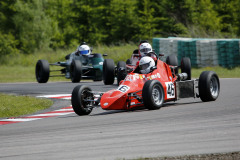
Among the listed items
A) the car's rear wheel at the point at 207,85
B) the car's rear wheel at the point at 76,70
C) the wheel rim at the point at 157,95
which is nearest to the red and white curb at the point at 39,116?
the wheel rim at the point at 157,95

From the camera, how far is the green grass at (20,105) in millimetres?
12844

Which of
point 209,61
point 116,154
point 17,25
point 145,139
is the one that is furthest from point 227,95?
point 17,25

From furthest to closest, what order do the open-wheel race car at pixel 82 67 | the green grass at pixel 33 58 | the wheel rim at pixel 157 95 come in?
1. the green grass at pixel 33 58
2. the open-wheel race car at pixel 82 67
3. the wheel rim at pixel 157 95

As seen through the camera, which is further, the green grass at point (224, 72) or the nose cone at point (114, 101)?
the green grass at point (224, 72)

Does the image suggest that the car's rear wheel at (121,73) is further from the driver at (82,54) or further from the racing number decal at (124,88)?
the driver at (82,54)

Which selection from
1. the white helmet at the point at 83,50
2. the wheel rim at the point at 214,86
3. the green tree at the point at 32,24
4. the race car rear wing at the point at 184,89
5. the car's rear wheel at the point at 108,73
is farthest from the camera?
the green tree at the point at 32,24

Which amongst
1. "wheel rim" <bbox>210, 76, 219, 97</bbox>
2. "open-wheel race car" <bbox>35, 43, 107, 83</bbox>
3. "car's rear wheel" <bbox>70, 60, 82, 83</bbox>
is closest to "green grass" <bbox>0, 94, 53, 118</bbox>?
"wheel rim" <bbox>210, 76, 219, 97</bbox>

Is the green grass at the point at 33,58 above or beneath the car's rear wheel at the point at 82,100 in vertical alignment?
above

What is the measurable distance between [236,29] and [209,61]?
87.0 feet

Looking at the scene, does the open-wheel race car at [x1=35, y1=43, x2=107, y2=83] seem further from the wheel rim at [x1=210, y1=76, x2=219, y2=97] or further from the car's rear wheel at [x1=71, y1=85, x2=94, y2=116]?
the car's rear wheel at [x1=71, y1=85, x2=94, y2=116]

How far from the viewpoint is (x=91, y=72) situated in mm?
21797

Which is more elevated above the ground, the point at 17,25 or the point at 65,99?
the point at 17,25

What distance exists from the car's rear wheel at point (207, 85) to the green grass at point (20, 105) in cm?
419

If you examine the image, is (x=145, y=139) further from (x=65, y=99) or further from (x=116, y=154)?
(x=65, y=99)
